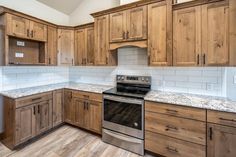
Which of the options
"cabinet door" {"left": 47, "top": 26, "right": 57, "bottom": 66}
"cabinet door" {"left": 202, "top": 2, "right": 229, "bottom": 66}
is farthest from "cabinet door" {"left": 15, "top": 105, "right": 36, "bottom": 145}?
"cabinet door" {"left": 202, "top": 2, "right": 229, "bottom": 66}

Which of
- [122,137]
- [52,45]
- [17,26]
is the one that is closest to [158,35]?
[122,137]

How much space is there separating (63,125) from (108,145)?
53.1 inches

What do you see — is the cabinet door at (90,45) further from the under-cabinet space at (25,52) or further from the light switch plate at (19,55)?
the light switch plate at (19,55)

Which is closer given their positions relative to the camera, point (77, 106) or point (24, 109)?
point (24, 109)

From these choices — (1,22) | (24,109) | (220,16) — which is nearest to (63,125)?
(24,109)

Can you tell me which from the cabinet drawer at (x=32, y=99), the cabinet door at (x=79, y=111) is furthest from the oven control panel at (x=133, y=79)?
the cabinet drawer at (x=32, y=99)

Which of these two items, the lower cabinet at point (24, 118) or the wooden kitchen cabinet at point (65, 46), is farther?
the wooden kitchen cabinet at point (65, 46)

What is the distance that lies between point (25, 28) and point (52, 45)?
0.67 m

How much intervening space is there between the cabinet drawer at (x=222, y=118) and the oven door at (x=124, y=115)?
907 mm

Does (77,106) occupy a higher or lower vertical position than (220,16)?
lower

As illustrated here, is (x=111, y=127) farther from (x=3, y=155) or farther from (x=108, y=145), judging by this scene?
(x=3, y=155)

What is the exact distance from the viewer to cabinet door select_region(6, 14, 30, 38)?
97.7 inches

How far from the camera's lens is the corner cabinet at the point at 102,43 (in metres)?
2.92

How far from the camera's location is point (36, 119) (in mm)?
2715
